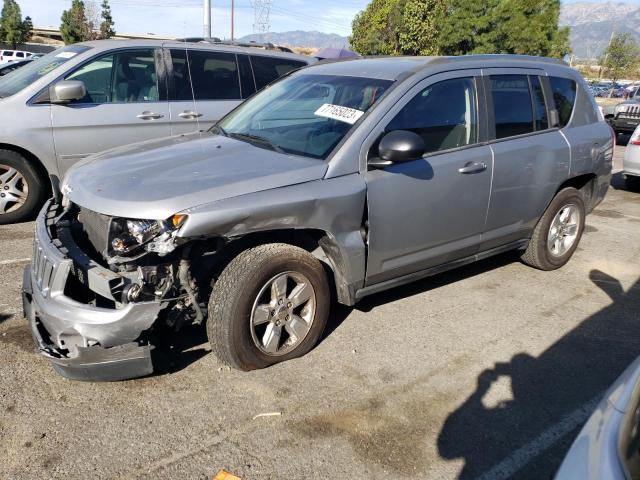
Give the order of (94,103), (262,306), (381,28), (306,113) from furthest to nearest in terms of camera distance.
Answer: (381,28)
(94,103)
(306,113)
(262,306)

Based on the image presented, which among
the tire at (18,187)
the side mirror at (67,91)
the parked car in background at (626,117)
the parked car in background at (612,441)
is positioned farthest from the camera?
the parked car in background at (626,117)

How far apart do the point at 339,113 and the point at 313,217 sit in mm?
837

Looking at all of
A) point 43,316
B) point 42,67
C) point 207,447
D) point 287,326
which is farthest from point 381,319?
point 42,67

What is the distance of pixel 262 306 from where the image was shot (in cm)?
329

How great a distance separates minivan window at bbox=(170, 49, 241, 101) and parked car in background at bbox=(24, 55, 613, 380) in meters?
2.02

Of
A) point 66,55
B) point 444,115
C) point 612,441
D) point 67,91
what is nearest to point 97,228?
point 444,115

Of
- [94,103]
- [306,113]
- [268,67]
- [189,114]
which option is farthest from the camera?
[268,67]

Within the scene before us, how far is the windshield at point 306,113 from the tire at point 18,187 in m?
2.42

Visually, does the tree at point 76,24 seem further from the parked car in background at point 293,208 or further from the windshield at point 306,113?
the parked car in background at point 293,208

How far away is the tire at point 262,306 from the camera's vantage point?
3.13 metres

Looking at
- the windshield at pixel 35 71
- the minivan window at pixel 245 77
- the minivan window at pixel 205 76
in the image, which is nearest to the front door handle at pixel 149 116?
the minivan window at pixel 205 76

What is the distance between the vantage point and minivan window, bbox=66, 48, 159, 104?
19.4 ft

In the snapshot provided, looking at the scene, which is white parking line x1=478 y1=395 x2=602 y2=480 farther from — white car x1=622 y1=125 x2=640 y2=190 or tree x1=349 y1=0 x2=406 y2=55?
tree x1=349 y1=0 x2=406 y2=55

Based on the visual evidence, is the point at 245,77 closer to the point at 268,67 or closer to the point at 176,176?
the point at 268,67
